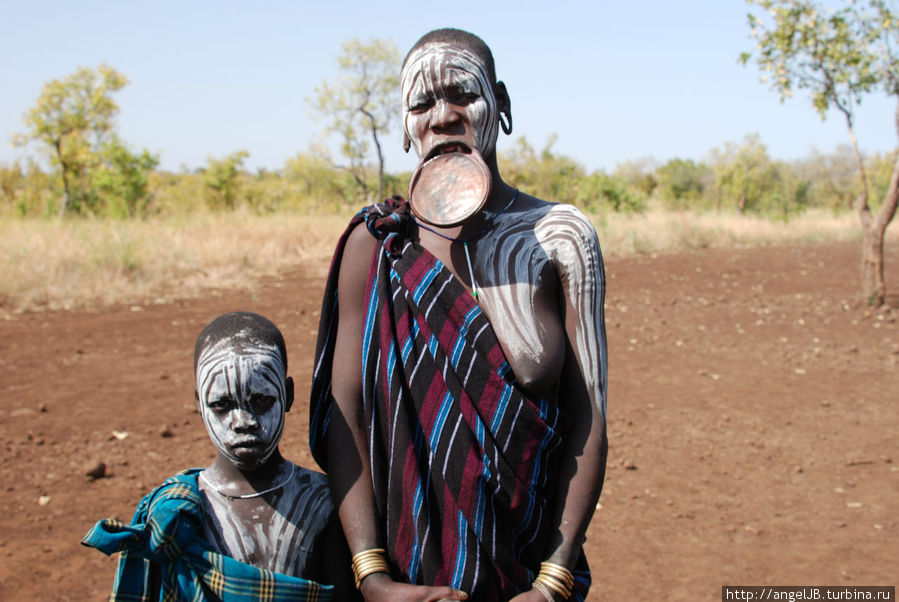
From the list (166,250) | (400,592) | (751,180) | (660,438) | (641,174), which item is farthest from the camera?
(641,174)

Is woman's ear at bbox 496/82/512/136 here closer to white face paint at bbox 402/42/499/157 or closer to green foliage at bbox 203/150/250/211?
white face paint at bbox 402/42/499/157

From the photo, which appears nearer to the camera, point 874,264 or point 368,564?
point 368,564

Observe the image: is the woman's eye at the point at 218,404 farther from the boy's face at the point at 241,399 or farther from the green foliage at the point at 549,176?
the green foliage at the point at 549,176

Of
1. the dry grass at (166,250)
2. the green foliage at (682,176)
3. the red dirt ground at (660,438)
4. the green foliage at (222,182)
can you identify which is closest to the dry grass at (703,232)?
the dry grass at (166,250)

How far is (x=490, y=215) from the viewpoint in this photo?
1.39m

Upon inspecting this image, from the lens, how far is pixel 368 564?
1.28 metres

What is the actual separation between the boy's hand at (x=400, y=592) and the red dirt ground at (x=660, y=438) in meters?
2.01

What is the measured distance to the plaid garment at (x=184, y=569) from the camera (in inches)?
48.5

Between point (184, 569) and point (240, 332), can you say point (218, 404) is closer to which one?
point (240, 332)

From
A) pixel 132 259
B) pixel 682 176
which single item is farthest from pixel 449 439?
pixel 682 176

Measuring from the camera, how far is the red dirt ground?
3256mm

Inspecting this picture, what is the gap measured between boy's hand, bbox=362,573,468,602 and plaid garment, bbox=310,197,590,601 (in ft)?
0.10

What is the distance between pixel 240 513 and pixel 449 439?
0.40 meters

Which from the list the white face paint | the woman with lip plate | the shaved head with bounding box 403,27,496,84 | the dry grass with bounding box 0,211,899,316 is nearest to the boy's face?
the woman with lip plate
